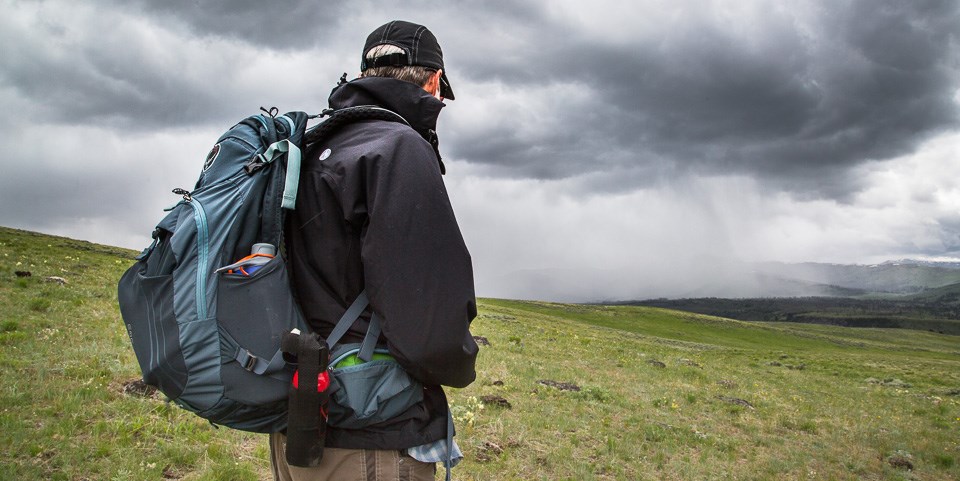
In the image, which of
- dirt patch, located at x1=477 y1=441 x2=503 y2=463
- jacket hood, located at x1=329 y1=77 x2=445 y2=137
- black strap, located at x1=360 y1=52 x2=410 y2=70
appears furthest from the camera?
dirt patch, located at x1=477 y1=441 x2=503 y2=463

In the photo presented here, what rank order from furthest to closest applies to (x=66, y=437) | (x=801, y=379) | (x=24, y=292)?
(x=801, y=379) < (x=24, y=292) < (x=66, y=437)

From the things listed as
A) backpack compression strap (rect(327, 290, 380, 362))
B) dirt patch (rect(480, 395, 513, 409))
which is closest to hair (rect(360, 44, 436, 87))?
backpack compression strap (rect(327, 290, 380, 362))

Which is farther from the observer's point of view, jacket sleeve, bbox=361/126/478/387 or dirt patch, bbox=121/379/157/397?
dirt patch, bbox=121/379/157/397

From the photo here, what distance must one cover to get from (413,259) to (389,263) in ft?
0.44

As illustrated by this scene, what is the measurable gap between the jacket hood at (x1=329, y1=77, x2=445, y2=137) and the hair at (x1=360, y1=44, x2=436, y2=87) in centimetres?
15

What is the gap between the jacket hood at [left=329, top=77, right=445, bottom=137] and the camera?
12.1 ft

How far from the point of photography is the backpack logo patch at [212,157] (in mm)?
3430

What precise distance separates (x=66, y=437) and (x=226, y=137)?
700 cm

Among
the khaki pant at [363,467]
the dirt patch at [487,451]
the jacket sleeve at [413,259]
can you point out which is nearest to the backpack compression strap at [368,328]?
the jacket sleeve at [413,259]

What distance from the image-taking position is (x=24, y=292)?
1720 cm

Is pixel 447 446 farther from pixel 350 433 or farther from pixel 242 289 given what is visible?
pixel 242 289

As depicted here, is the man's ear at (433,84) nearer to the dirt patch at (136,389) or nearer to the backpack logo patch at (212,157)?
the backpack logo patch at (212,157)

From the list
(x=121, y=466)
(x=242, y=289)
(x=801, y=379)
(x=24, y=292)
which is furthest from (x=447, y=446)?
(x=801, y=379)

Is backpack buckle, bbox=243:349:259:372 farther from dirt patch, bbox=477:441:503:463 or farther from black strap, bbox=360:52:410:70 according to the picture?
dirt patch, bbox=477:441:503:463
